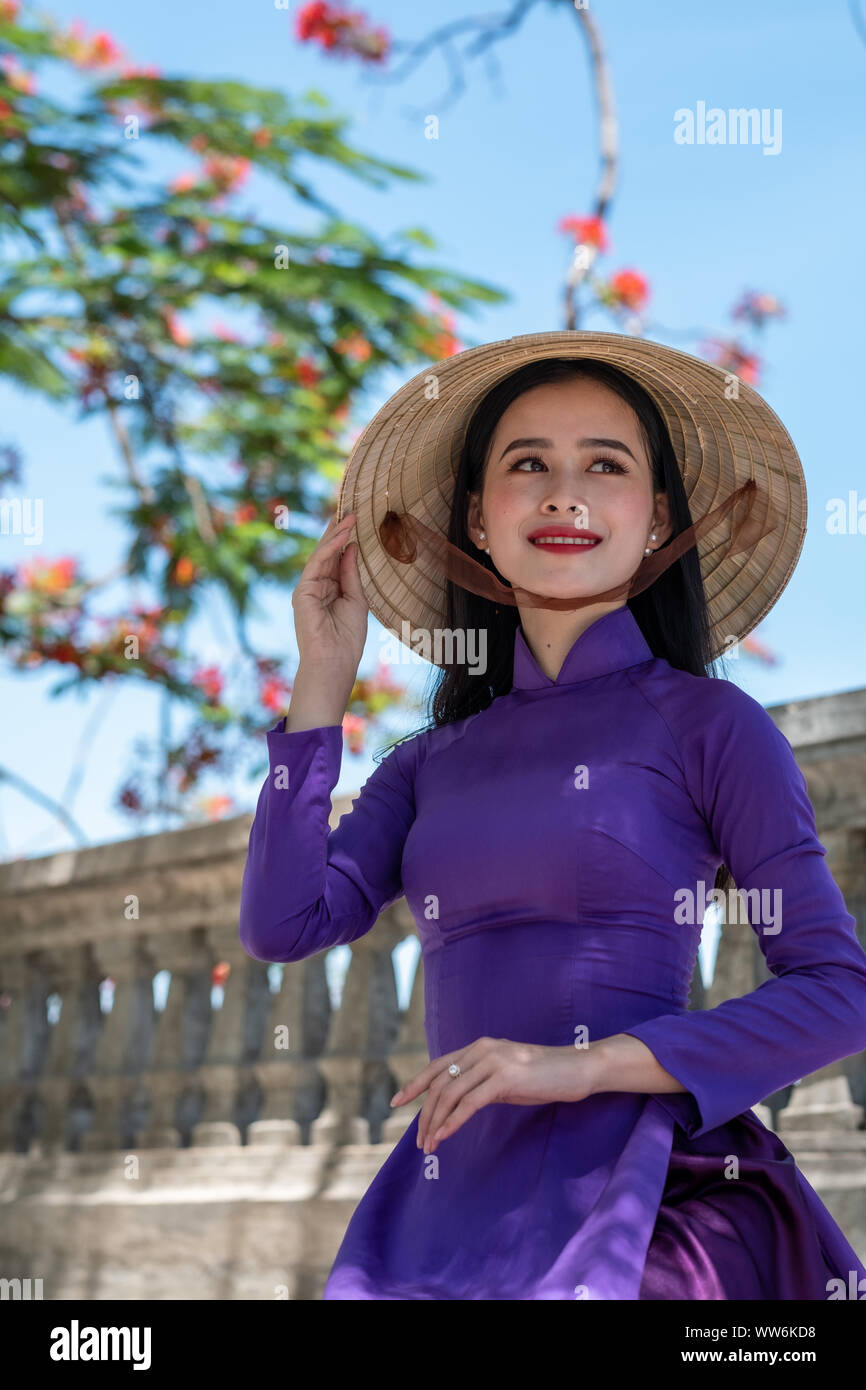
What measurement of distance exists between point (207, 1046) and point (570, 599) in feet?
7.80

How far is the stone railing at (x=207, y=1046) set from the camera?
115 inches

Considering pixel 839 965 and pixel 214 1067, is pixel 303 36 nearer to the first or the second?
pixel 214 1067

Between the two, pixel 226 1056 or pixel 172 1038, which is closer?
pixel 226 1056

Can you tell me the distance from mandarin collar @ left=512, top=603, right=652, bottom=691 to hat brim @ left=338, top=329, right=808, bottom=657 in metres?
0.18

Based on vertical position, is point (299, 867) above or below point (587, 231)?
below

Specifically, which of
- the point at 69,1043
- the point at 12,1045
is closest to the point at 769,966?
the point at 69,1043

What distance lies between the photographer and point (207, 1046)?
3975 mm

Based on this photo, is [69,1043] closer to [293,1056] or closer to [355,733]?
[293,1056]

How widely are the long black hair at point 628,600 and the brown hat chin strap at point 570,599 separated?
0.04 meters

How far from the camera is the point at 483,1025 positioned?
1759mm

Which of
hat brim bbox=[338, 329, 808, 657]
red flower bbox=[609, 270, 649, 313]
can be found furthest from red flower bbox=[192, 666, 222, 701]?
hat brim bbox=[338, 329, 808, 657]

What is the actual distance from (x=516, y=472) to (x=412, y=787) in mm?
423

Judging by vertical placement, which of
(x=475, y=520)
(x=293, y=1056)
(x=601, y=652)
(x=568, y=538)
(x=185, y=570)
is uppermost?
(x=185, y=570)

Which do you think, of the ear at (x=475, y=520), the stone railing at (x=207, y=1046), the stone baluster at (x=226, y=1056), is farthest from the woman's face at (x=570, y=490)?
the stone baluster at (x=226, y=1056)
